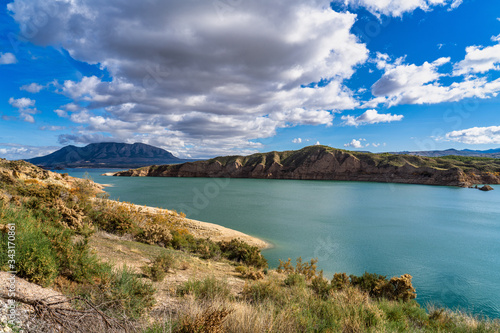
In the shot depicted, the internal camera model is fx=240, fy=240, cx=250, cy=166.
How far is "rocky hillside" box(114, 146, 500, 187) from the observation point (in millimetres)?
69375

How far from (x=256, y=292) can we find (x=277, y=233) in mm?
13338

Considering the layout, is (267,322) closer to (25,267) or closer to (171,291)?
(171,291)

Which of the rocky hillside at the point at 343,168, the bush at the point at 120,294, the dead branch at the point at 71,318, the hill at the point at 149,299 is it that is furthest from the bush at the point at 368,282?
the rocky hillside at the point at 343,168

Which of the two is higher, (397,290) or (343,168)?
(343,168)

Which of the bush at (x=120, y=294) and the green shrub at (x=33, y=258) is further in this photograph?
the green shrub at (x=33, y=258)

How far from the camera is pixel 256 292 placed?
18.8ft

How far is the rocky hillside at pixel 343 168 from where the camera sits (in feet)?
228

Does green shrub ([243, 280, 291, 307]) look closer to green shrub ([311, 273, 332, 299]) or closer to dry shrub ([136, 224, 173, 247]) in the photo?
green shrub ([311, 273, 332, 299])

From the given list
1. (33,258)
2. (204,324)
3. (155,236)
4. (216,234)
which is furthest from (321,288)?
(216,234)

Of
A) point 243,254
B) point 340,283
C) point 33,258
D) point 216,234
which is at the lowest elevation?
point 216,234

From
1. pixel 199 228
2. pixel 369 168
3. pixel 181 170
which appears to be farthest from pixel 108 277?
pixel 181 170

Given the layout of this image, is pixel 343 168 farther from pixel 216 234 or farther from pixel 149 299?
pixel 149 299

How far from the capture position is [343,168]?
88.7 metres

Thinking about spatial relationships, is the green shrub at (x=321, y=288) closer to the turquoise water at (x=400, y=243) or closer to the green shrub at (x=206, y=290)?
the green shrub at (x=206, y=290)
